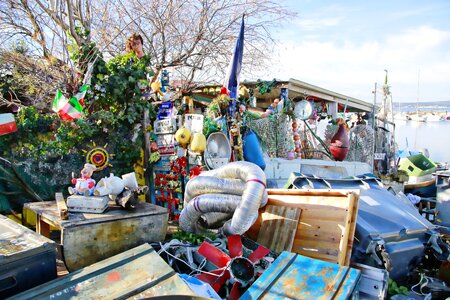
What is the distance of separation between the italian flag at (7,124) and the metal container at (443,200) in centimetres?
953

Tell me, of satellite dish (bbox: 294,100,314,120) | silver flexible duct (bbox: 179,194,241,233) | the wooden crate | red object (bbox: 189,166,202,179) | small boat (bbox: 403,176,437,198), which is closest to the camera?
the wooden crate

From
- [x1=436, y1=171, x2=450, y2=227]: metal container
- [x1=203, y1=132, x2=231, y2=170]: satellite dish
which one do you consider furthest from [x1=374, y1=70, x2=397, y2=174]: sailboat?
[x1=203, y1=132, x2=231, y2=170]: satellite dish

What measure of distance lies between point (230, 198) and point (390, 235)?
2189mm

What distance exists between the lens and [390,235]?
4523 millimetres

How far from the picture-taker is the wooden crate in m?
4.24

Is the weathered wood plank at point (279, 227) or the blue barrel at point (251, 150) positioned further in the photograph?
the blue barrel at point (251, 150)

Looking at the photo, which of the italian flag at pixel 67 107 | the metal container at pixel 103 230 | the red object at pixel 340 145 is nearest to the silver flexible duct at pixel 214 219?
the metal container at pixel 103 230

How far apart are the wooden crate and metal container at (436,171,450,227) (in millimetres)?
5377

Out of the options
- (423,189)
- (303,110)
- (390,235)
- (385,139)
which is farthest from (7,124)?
(385,139)

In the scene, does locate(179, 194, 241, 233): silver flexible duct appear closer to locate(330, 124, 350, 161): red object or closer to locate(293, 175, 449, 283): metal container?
locate(293, 175, 449, 283): metal container

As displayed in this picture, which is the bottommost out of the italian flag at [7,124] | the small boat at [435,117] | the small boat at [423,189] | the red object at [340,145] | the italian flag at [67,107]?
the small boat at [423,189]

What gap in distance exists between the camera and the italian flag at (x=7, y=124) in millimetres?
6191

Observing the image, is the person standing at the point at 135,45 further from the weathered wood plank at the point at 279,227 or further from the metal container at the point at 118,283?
the metal container at the point at 118,283

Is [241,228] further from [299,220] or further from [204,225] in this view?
[204,225]
